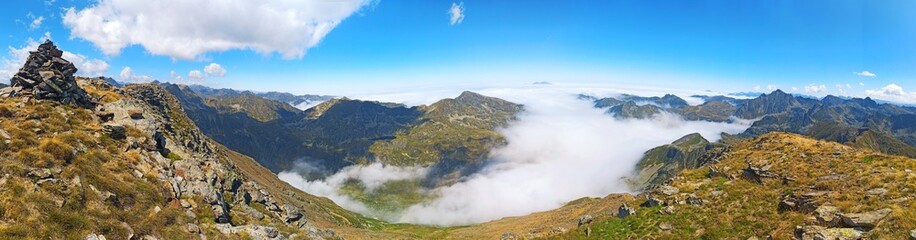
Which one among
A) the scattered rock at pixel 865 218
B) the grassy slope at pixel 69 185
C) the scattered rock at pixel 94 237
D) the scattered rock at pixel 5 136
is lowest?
the scattered rock at pixel 865 218

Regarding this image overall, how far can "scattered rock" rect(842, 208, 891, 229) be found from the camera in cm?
2673

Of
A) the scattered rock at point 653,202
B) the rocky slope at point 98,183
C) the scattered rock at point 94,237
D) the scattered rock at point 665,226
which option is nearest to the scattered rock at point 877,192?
the scattered rock at point 665,226

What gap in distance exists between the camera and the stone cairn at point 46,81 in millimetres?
38966

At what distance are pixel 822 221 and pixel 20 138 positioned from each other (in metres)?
56.7

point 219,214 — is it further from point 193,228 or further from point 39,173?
point 39,173

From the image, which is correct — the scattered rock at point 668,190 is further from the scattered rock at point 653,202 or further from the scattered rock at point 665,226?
the scattered rock at point 665,226

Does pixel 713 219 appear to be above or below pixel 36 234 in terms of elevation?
below

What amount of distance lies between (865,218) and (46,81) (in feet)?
225

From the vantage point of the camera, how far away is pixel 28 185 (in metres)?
22.6

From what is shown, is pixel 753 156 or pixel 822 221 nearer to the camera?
pixel 822 221

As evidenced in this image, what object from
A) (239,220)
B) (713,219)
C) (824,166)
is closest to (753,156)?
(824,166)

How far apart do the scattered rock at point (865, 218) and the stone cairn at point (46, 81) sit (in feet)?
216

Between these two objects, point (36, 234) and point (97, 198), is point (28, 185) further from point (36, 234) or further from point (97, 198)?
point (36, 234)

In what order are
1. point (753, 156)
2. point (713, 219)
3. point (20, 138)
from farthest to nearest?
point (753, 156) < point (713, 219) < point (20, 138)
